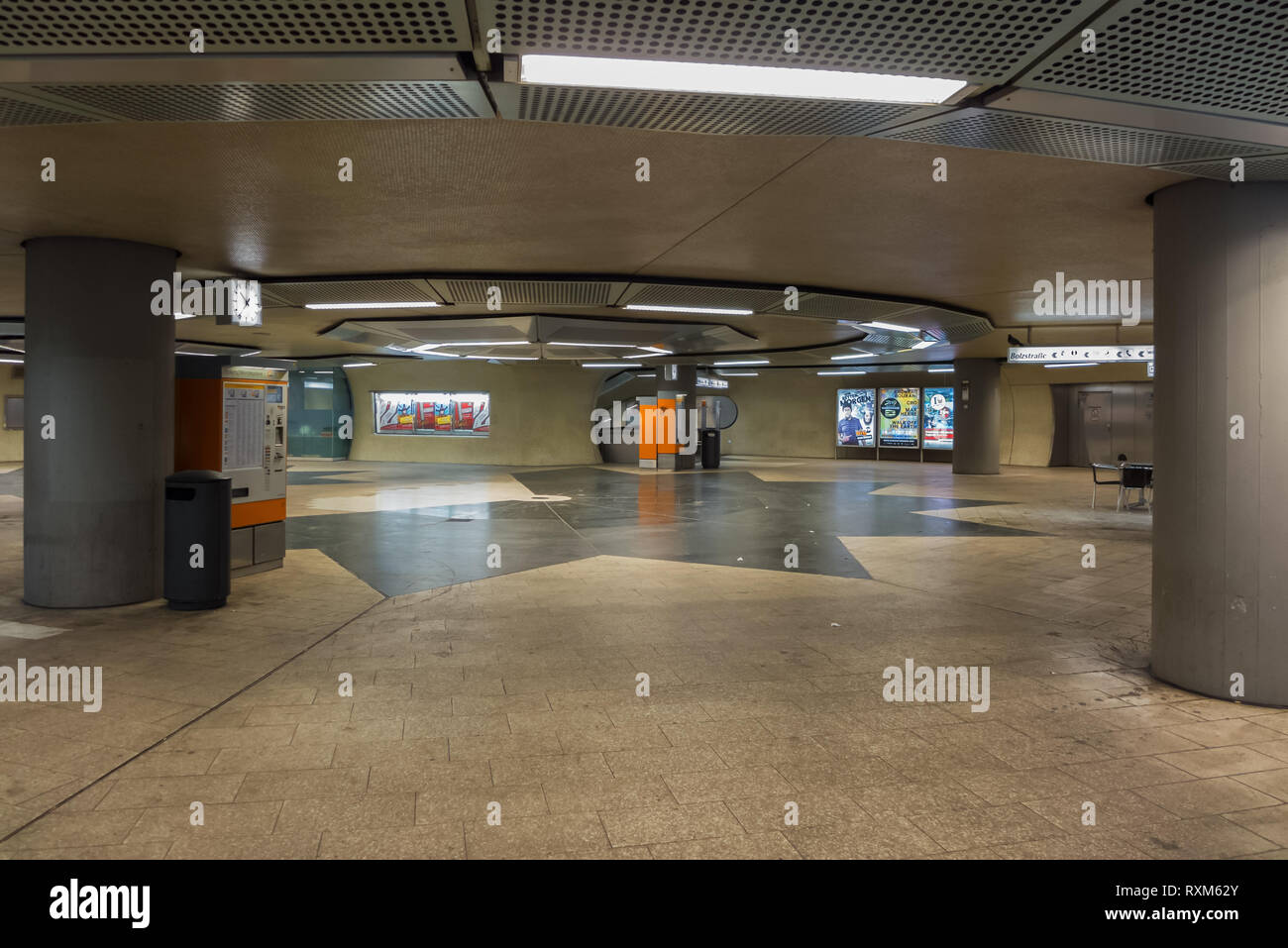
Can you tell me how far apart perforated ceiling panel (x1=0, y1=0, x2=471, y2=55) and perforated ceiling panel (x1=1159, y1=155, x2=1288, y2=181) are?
3.71 m

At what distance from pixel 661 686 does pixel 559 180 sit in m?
3.49

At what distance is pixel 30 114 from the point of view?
354cm

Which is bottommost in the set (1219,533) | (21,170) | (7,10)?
(1219,533)

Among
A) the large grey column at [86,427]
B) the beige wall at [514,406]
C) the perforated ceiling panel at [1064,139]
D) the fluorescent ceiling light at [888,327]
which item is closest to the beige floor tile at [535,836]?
the perforated ceiling panel at [1064,139]

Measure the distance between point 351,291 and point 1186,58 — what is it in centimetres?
925

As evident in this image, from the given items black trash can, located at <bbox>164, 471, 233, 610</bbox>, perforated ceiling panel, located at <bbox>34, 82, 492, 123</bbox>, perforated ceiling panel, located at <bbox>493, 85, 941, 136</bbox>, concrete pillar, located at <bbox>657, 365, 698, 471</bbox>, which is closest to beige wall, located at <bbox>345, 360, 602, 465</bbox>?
concrete pillar, located at <bbox>657, 365, 698, 471</bbox>

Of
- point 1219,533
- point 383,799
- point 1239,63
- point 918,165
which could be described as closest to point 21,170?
point 383,799

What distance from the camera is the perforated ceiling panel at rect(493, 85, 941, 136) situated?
326 cm

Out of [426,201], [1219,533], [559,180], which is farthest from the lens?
[426,201]

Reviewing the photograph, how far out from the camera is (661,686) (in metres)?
4.91

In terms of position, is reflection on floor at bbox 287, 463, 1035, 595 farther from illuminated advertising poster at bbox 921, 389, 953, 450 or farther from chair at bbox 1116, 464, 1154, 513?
illuminated advertising poster at bbox 921, 389, 953, 450

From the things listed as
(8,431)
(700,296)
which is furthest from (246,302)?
(8,431)

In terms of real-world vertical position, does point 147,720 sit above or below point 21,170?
below

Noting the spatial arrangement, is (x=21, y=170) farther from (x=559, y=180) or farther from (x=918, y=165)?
(x=918, y=165)
